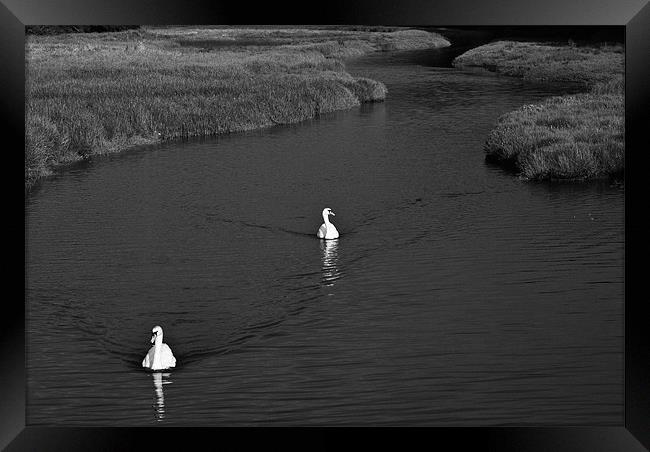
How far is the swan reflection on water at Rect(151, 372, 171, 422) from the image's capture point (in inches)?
647

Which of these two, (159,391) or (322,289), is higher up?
(322,289)

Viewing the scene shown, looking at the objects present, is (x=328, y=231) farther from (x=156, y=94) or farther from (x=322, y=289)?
(x=156, y=94)

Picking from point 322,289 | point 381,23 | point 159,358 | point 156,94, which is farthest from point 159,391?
point 156,94

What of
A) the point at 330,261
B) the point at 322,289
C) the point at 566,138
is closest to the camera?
the point at 322,289

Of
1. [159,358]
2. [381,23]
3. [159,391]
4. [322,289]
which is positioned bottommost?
[159,391]

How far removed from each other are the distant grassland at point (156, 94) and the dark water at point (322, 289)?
1.57 metres

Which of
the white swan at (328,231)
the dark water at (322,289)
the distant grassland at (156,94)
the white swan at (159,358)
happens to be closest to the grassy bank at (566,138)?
the dark water at (322,289)

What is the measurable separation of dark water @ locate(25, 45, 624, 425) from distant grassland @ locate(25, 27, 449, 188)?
1570 millimetres

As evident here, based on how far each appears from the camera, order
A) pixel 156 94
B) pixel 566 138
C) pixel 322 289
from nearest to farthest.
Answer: pixel 322 289
pixel 566 138
pixel 156 94

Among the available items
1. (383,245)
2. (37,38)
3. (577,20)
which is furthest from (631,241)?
(37,38)

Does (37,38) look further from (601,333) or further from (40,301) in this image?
(601,333)

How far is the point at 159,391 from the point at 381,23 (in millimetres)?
10338

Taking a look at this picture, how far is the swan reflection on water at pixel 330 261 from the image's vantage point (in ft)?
84.0

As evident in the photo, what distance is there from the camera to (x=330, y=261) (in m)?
27.1
